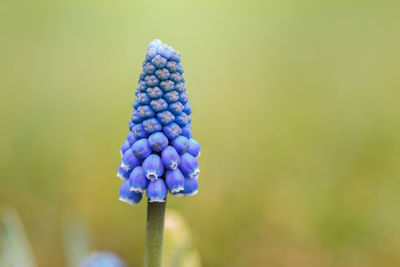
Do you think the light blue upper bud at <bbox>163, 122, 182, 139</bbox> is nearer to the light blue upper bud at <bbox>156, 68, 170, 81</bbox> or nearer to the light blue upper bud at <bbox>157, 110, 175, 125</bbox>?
the light blue upper bud at <bbox>157, 110, 175, 125</bbox>

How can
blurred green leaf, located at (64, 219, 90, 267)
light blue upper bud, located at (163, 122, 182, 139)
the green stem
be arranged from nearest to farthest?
the green stem < light blue upper bud, located at (163, 122, 182, 139) < blurred green leaf, located at (64, 219, 90, 267)

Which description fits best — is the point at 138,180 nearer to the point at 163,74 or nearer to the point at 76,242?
the point at 163,74

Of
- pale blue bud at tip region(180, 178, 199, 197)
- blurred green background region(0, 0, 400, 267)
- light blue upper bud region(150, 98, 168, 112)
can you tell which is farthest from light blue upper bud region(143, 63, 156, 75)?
blurred green background region(0, 0, 400, 267)

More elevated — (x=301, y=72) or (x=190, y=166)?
(x=301, y=72)

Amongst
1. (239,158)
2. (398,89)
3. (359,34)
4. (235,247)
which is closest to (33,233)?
(235,247)

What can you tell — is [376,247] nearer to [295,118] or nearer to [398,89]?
[295,118]

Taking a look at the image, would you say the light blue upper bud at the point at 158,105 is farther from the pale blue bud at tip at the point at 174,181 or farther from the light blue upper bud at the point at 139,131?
the pale blue bud at tip at the point at 174,181
